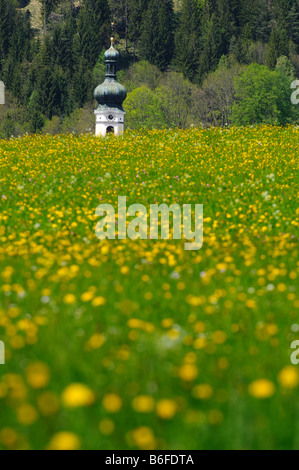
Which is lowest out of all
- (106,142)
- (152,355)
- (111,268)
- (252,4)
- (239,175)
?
(152,355)

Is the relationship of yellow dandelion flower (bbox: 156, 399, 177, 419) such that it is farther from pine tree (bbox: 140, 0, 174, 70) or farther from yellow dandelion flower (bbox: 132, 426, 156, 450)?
pine tree (bbox: 140, 0, 174, 70)

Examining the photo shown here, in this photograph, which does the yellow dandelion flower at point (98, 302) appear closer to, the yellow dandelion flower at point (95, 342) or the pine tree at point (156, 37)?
the yellow dandelion flower at point (95, 342)

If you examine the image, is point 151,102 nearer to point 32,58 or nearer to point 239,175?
point 32,58

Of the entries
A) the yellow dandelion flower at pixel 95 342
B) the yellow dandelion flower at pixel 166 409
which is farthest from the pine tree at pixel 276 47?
the yellow dandelion flower at pixel 166 409

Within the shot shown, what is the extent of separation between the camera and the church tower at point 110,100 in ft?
140

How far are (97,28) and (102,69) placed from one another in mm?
13662

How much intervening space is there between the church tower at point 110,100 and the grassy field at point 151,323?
3078cm

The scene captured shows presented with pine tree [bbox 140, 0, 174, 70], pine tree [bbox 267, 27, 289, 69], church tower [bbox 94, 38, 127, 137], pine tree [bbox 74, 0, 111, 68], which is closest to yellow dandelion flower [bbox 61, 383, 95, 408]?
church tower [bbox 94, 38, 127, 137]

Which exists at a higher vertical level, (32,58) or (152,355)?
(32,58)

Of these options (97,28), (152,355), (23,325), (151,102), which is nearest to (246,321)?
(152,355)

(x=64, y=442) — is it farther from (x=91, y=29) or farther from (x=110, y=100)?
(x=91, y=29)

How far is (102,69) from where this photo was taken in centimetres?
10119
